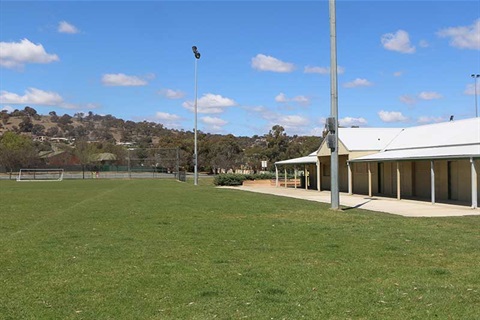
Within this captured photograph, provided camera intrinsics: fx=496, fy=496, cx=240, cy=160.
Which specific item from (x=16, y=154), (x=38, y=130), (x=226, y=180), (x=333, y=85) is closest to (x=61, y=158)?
(x=16, y=154)

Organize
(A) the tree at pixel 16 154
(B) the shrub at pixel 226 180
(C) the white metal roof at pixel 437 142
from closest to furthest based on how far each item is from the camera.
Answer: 1. (C) the white metal roof at pixel 437 142
2. (B) the shrub at pixel 226 180
3. (A) the tree at pixel 16 154

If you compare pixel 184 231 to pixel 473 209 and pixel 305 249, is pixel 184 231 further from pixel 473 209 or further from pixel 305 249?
pixel 473 209

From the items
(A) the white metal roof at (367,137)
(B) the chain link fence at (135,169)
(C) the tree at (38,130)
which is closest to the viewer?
(A) the white metal roof at (367,137)

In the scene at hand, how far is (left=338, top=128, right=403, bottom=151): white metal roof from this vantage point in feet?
108

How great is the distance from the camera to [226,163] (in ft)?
302

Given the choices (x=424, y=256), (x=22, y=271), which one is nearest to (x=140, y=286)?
(x=22, y=271)

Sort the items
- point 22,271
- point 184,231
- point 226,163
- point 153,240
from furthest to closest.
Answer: point 226,163
point 184,231
point 153,240
point 22,271

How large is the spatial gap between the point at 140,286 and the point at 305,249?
151 inches

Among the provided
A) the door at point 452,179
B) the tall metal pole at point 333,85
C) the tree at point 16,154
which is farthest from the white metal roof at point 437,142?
the tree at point 16,154

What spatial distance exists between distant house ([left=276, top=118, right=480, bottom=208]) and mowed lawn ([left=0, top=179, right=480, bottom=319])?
9524 mm

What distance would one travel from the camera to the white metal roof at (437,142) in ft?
71.8

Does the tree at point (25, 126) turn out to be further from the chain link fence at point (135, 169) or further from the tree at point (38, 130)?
the chain link fence at point (135, 169)

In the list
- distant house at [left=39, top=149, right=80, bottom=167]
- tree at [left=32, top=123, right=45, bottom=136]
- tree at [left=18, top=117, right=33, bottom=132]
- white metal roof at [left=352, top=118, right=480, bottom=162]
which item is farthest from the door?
tree at [left=32, top=123, right=45, bottom=136]

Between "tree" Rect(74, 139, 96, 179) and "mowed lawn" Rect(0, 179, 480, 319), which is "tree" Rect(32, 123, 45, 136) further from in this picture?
"mowed lawn" Rect(0, 179, 480, 319)
